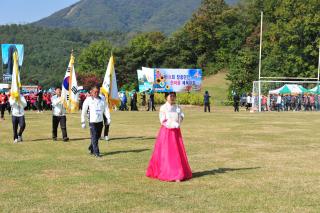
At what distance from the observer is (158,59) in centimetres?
8962

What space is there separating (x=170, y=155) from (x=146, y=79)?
41.1 meters

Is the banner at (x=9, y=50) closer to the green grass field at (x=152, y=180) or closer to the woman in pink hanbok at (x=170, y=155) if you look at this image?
the green grass field at (x=152, y=180)

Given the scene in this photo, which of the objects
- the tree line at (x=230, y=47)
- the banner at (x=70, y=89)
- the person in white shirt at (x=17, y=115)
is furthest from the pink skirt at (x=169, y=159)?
the tree line at (x=230, y=47)

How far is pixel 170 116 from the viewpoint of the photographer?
1118 cm

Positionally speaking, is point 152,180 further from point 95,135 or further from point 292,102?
point 292,102

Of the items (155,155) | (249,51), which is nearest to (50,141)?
(155,155)

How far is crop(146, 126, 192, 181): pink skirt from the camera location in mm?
10578

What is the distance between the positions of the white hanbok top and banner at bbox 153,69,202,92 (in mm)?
40392

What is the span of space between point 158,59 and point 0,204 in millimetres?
81912

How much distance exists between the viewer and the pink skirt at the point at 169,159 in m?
10.6

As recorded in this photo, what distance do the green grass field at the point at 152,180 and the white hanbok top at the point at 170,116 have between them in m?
1.28

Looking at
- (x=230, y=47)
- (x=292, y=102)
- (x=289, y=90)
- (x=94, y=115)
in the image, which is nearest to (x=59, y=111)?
(x=94, y=115)

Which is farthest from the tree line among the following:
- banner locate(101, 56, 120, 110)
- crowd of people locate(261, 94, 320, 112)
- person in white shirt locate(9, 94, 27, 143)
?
person in white shirt locate(9, 94, 27, 143)

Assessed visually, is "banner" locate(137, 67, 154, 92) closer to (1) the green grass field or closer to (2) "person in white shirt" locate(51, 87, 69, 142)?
(1) the green grass field
